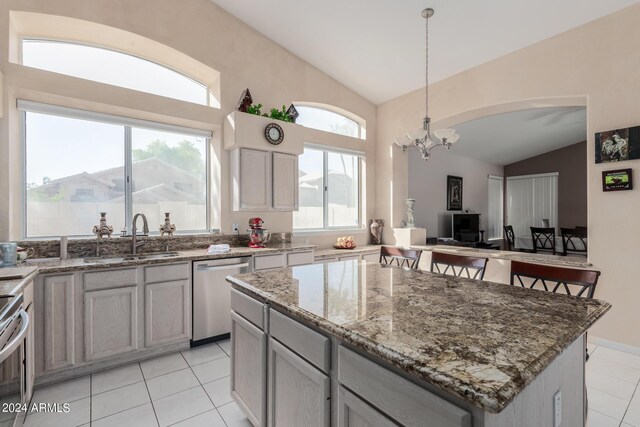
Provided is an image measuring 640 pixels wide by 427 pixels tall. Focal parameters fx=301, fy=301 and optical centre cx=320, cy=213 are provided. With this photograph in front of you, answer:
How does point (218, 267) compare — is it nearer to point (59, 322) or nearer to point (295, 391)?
point (59, 322)

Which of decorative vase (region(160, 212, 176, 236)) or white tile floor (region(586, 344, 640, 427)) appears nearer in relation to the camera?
white tile floor (region(586, 344, 640, 427))

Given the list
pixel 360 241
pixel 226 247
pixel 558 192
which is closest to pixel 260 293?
pixel 226 247

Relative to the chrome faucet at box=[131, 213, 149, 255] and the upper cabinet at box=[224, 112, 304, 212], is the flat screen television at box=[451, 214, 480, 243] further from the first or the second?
the chrome faucet at box=[131, 213, 149, 255]

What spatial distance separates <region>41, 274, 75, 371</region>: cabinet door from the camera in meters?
2.33

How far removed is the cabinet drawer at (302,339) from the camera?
3.95 feet

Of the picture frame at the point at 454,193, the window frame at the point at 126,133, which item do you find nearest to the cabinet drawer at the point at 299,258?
the window frame at the point at 126,133

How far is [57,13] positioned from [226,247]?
2.77 m

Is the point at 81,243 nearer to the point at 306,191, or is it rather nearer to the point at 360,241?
the point at 306,191

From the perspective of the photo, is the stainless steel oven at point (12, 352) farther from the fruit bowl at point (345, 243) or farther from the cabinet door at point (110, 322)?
the fruit bowl at point (345, 243)

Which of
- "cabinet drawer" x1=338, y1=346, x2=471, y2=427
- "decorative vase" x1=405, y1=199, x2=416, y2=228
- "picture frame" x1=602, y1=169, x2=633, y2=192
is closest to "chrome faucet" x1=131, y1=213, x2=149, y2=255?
"cabinet drawer" x1=338, y1=346, x2=471, y2=427

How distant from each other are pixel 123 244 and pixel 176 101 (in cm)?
171

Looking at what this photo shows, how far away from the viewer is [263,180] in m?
3.90

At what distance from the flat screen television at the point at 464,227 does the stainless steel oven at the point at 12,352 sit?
7045 millimetres

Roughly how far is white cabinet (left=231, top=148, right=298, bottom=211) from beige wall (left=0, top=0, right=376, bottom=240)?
24cm
